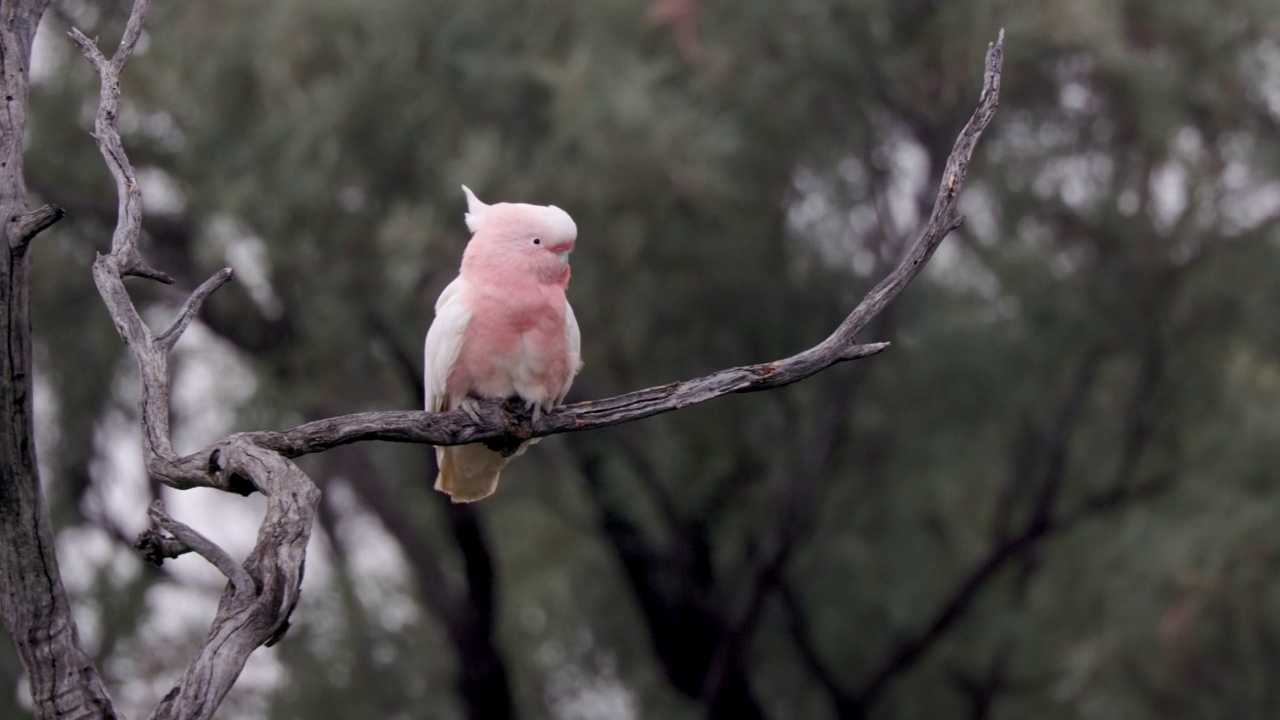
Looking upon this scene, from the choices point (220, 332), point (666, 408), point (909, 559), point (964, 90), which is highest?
point (964, 90)

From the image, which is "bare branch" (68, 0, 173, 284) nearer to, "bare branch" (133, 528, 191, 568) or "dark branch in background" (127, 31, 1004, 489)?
"dark branch in background" (127, 31, 1004, 489)

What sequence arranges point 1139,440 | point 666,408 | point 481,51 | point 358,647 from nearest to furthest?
1. point 666,408
2. point 481,51
3. point 1139,440
4. point 358,647

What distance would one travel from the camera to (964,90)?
7.70 metres

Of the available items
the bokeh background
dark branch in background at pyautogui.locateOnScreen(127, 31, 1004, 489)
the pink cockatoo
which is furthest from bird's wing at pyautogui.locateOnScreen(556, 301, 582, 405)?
the bokeh background

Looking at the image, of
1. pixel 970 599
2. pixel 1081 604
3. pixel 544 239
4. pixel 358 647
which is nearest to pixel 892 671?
pixel 970 599

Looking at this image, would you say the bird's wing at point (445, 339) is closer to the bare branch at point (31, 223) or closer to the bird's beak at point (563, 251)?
the bird's beak at point (563, 251)

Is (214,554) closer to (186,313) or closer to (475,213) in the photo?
(186,313)

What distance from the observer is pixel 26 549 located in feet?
9.46

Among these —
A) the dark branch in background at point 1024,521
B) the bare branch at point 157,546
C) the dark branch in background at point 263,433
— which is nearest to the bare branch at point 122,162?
the dark branch in background at point 263,433

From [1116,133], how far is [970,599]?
2.87 metres

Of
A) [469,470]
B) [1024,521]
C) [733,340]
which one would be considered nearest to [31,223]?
[469,470]

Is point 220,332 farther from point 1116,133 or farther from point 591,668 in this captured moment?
point 1116,133

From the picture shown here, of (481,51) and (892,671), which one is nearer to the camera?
(481,51)

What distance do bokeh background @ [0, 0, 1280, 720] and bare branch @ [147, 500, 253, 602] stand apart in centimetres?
411
